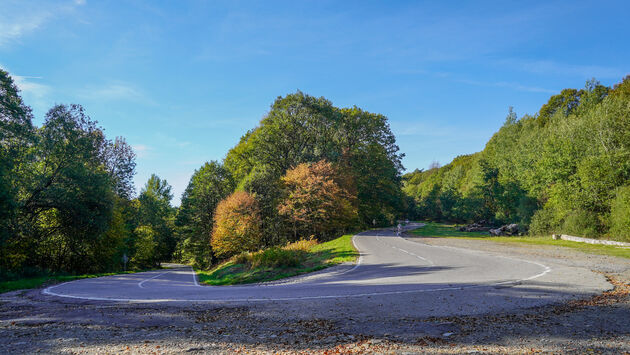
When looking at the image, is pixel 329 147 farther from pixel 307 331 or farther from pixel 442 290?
pixel 307 331

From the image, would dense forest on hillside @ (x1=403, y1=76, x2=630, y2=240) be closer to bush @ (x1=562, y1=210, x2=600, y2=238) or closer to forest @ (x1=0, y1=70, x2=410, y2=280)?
bush @ (x1=562, y1=210, x2=600, y2=238)

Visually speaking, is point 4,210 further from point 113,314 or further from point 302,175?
point 302,175

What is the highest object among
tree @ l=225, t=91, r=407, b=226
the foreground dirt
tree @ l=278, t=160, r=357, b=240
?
tree @ l=225, t=91, r=407, b=226

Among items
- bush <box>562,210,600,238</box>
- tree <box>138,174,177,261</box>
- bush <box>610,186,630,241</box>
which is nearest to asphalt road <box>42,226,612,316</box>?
bush <box>610,186,630,241</box>

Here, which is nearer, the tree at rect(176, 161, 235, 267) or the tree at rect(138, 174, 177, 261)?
the tree at rect(176, 161, 235, 267)

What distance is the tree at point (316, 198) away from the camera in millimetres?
36438

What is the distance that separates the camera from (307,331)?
5.80 m

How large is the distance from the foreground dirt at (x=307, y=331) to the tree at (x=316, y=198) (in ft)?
93.6

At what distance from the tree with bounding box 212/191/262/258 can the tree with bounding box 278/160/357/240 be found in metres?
3.42

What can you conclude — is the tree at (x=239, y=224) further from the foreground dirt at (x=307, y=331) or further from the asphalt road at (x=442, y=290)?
the foreground dirt at (x=307, y=331)

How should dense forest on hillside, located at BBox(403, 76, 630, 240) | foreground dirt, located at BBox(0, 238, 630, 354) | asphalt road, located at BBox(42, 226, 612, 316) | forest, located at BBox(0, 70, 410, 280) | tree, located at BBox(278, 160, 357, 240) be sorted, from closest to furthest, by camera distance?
1. foreground dirt, located at BBox(0, 238, 630, 354)
2. asphalt road, located at BBox(42, 226, 612, 316)
3. forest, located at BBox(0, 70, 410, 280)
4. dense forest on hillside, located at BBox(403, 76, 630, 240)
5. tree, located at BBox(278, 160, 357, 240)

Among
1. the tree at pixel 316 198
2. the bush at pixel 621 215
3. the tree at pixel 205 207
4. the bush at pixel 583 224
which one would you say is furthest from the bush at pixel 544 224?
the tree at pixel 205 207

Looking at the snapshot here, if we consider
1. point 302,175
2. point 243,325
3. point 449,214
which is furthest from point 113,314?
point 449,214

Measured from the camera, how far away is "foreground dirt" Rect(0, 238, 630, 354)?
4.93m
